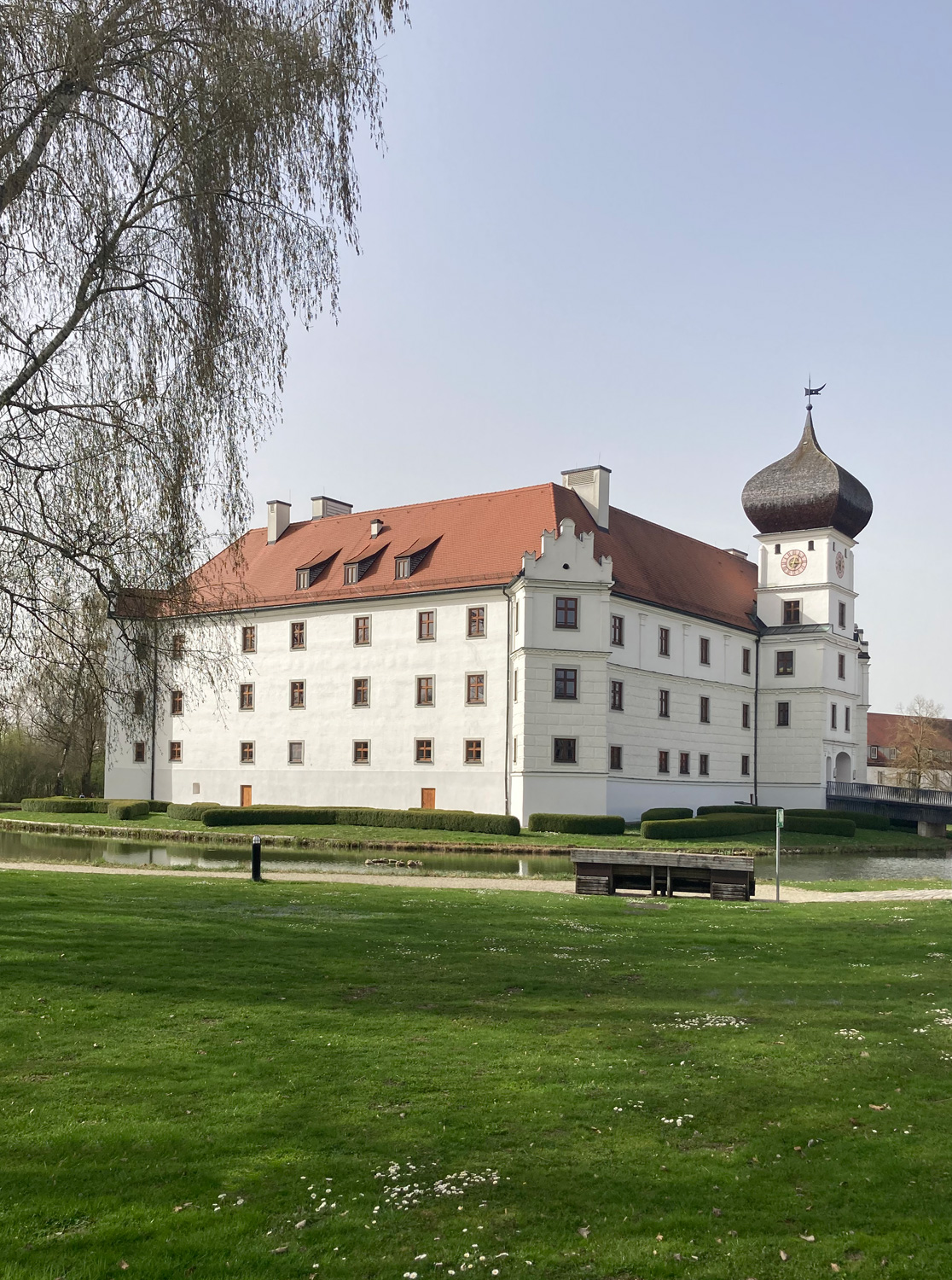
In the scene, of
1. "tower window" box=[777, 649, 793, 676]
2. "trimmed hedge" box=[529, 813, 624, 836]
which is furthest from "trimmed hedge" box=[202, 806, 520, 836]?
"tower window" box=[777, 649, 793, 676]

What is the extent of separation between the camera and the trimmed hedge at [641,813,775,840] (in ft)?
124

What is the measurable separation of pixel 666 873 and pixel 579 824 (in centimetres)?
1856

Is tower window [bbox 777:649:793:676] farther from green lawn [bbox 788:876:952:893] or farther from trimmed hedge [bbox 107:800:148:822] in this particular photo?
green lawn [bbox 788:876:952:893]

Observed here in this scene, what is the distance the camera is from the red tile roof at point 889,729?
343 feet

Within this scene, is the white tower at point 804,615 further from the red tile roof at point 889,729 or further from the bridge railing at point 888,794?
the red tile roof at point 889,729

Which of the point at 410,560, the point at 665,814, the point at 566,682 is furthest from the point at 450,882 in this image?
the point at 410,560

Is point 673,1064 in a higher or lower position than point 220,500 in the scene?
lower

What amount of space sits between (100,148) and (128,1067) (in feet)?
28.9

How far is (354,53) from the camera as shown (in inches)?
492

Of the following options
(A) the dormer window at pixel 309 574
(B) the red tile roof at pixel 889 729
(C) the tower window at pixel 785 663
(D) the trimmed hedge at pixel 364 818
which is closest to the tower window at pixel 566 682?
(D) the trimmed hedge at pixel 364 818

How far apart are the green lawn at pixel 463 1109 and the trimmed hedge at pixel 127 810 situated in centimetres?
3304

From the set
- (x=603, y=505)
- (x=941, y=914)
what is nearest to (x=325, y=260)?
(x=941, y=914)

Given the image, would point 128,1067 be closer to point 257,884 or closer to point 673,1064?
point 673,1064

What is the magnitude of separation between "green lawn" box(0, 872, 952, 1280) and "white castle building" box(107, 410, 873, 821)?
98.9ft
